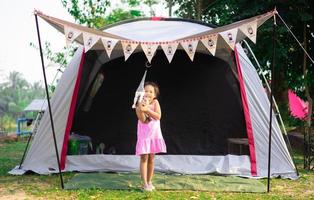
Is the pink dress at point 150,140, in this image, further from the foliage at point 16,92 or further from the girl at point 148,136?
the foliage at point 16,92

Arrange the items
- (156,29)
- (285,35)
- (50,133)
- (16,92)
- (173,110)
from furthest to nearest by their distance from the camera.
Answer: (16,92), (285,35), (173,110), (156,29), (50,133)

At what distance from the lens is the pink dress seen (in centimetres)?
486

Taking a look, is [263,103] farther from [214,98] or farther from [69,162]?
[69,162]

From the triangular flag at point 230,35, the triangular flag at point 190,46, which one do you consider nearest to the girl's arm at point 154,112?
the triangular flag at point 190,46

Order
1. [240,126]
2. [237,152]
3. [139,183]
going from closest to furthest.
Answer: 1. [139,183]
2. [237,152]
3. [240,126]

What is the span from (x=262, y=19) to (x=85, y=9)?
10704 millimetres

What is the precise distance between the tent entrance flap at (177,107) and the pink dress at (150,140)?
78.5 inches

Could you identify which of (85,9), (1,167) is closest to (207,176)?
(1,167)

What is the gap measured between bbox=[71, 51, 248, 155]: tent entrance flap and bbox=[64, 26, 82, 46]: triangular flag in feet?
7.90

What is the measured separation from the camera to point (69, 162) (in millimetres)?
6004

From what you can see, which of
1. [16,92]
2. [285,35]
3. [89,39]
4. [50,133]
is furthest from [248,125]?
[16,92]

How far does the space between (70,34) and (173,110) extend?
2.82 meters

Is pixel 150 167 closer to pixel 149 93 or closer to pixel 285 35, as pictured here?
pixel 149 93

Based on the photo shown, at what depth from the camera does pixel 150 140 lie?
493 cm
